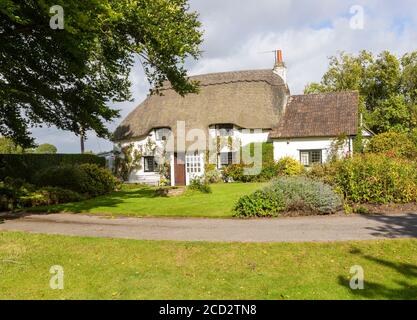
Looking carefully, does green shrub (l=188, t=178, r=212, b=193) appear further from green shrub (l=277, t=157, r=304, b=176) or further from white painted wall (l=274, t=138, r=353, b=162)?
white painted wall (l=274, t=138, r=353, b=162)

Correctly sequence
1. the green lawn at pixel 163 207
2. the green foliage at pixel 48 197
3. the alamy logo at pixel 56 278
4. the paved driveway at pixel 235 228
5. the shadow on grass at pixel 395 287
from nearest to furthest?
1. the shadow on grass at pixel 395 287
2. the alamy logo at pixel 56 278
3. the paved driveway at pixel 235 228
4. the green lawn at pixel 163 207
5. the green foliage at pixel 48 197

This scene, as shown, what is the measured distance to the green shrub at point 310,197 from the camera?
13.1 metres

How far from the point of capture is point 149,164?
1412 inches

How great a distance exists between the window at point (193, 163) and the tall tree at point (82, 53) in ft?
42.6

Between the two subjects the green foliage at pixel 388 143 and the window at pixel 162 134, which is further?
the window at pixel 162 134

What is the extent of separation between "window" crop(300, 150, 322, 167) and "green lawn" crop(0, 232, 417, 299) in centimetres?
2141

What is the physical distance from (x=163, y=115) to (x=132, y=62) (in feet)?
57.6

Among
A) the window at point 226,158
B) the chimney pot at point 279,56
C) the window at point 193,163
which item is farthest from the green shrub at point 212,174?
the chimney pot at point 279,56

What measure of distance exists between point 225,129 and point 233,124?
3.11ft

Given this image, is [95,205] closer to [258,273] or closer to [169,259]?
[169,259]

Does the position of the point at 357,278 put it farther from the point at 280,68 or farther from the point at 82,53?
the point at 280,68

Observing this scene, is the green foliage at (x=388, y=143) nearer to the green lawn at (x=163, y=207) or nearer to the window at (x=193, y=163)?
the window at (x=193, y=163)

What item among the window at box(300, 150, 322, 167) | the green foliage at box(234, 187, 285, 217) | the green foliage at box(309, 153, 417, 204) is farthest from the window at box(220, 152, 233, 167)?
the green foliage at box(234, 187, 285, 217)
